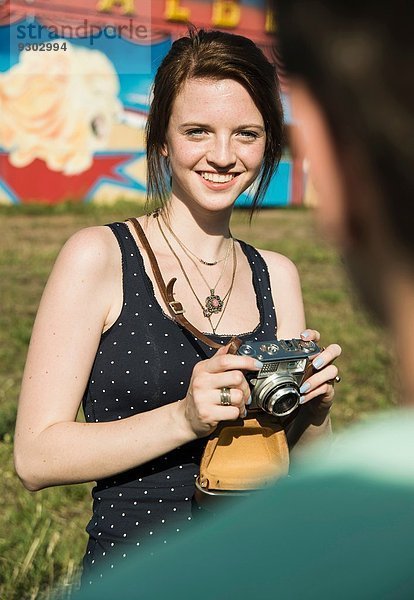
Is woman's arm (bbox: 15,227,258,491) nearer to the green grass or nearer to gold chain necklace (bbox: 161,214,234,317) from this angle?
gold chain necklace (bbox: 161,214,234,317)

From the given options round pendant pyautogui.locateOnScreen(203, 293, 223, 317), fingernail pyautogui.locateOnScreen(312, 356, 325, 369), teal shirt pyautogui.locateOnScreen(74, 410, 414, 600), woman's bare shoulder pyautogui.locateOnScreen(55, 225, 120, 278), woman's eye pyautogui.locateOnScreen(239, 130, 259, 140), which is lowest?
fingernail pyautogui.locateOnScreen(312, 356, 325, 369)

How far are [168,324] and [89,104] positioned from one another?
52.7 feet

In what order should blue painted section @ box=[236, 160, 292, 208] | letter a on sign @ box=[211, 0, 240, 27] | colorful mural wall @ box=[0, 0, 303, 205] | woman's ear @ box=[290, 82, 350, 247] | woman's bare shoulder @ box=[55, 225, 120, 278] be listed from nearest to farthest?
woman's ear @ box=[290, 82, 350, 247] < woman's bare shoulder @ box=[55, 225, 120, 278] < colorful mural wall @ box=[0, 0, 303, 205] < letter a on sign @ box=[211, 0, 240, 27] < blue painted section @ box=[236, 160, 292, 208]

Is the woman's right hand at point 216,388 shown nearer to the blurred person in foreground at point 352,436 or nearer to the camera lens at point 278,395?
the camera lens at point 278,395

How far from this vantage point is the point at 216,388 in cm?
205

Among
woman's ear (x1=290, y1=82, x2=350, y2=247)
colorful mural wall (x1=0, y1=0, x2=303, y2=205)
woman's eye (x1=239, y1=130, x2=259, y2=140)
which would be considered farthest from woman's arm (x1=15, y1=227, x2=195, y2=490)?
colorful mural wall (x1=0, y1=0, x2=303, y2=205)

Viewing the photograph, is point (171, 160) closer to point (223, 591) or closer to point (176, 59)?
point (176, 59)

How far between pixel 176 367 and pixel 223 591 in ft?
5.60

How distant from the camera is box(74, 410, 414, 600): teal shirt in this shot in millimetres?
631

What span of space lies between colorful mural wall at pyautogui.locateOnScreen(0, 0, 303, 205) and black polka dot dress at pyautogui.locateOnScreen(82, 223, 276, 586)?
1495 cm

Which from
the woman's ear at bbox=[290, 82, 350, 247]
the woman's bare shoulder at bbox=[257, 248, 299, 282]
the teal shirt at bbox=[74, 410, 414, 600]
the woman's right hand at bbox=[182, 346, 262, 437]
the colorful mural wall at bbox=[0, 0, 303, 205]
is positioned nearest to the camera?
the teal shirt at bbox=[74, 410, 414, 600]

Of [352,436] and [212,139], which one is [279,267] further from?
[352,436]

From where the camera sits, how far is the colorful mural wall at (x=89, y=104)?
17062mm

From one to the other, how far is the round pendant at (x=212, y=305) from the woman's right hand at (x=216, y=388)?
419 mm
